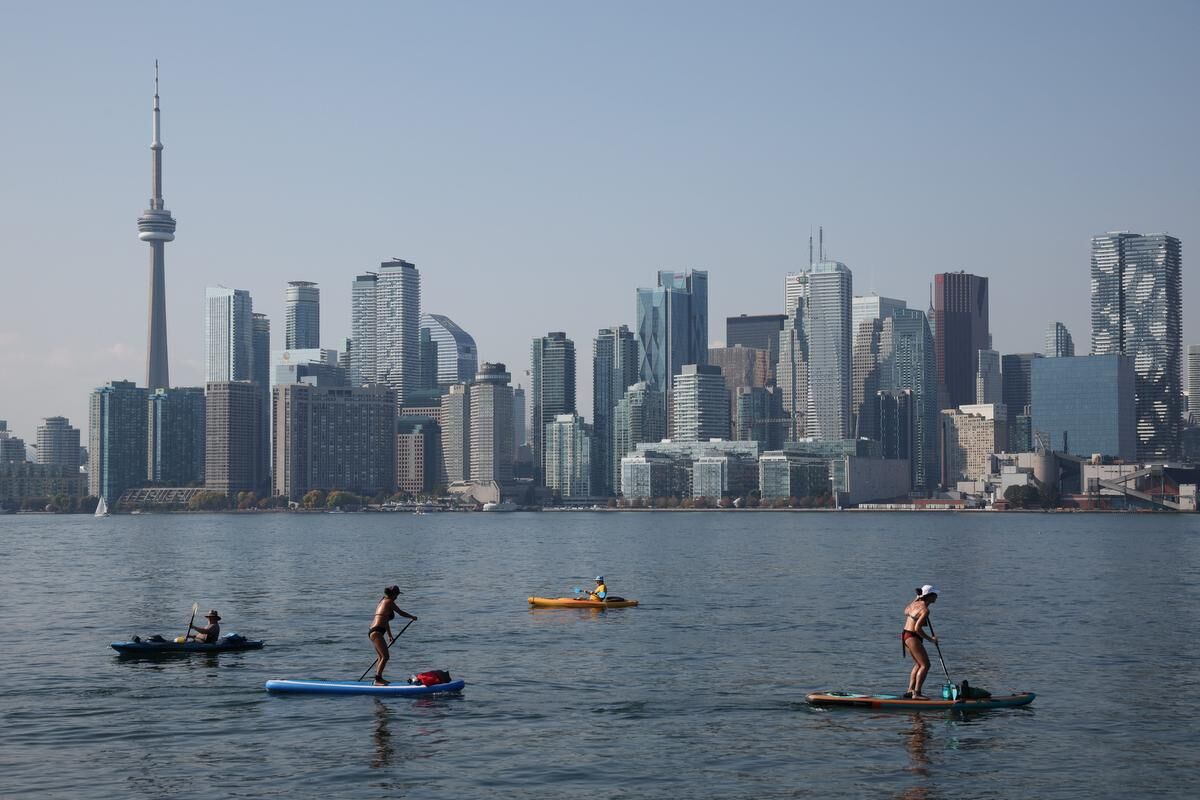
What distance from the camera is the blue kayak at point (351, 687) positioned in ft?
143

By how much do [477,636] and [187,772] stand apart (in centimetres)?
2830

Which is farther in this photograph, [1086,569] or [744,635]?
[1086,569]

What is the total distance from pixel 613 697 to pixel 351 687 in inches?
304

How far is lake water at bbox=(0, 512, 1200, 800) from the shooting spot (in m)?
34.1

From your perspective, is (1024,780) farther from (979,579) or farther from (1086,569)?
(1086,569)

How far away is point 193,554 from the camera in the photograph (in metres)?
153

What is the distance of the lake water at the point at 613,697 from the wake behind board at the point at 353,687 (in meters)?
0.35

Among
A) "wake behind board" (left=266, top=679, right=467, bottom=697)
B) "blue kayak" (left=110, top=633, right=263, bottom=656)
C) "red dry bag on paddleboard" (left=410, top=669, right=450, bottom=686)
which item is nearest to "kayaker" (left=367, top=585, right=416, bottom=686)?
"wake behind board" (left=266, top=679, right=467, bottom=697)

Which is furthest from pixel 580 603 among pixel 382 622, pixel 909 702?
pixel 909 702

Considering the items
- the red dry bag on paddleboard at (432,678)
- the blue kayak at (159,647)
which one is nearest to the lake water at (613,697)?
the red dry bag on paddleboard at (432,678)

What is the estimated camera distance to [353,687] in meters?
43.7

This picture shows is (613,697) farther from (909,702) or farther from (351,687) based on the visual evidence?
(909,702)

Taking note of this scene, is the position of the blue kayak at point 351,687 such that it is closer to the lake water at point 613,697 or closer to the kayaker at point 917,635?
the lake water at point 613,697

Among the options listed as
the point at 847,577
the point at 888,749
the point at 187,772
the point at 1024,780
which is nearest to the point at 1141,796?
the point at 1024,780
